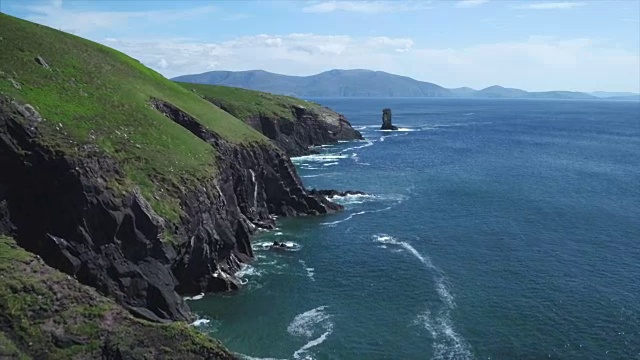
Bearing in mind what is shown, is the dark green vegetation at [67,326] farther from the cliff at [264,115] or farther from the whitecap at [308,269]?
the cliff at [264,115]

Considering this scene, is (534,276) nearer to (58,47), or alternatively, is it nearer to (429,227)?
(429,227)

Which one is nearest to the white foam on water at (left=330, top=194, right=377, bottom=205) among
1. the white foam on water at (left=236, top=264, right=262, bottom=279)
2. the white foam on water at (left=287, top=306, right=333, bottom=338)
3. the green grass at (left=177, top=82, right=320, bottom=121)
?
the white foam on water at (left=236, top=264, right=262, bottom=279)

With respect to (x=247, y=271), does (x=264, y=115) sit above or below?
above

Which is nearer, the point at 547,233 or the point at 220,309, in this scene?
the point at 220,309

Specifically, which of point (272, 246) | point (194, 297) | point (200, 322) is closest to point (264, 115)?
point (272, 246)

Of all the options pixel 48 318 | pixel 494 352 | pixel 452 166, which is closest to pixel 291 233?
pixel 494 352

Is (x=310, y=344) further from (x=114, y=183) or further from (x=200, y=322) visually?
(x=114, y=183)
